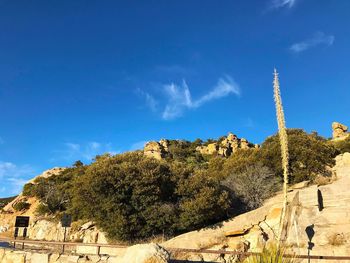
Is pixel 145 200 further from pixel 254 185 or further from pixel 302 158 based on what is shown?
pixel 302 158

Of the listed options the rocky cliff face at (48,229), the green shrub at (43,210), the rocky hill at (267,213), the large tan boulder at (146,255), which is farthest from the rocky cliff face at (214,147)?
the large tan boulder at (146,255)

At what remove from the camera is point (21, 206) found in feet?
169

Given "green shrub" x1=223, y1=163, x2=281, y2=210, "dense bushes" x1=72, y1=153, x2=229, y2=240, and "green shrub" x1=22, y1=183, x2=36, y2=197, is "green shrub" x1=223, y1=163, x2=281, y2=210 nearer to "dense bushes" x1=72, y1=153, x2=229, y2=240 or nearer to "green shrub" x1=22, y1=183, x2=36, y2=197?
"dense bushes" x1=72, y1=153, x2=229, y2=240

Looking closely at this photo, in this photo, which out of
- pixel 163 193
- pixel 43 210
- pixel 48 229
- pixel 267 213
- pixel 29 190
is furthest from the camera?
pixel 29 190

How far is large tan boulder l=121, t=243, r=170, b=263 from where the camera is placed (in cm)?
782

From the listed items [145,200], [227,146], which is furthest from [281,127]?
[227,146]

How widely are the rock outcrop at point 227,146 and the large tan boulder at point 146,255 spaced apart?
5902cm

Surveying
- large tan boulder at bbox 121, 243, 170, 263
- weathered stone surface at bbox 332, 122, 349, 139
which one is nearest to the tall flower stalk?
large tan boulder at bbox 121, 243, 170, 263

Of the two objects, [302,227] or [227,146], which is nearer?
[302,227]

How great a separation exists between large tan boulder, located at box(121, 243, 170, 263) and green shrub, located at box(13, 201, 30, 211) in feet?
161

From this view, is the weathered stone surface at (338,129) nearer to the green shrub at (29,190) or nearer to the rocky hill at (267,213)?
the rocky hill at (267,213)

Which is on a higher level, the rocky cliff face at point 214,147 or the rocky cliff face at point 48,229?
the rocky cliff face at point 214,147

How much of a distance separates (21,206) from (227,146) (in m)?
39.8

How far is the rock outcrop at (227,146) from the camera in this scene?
225ft
